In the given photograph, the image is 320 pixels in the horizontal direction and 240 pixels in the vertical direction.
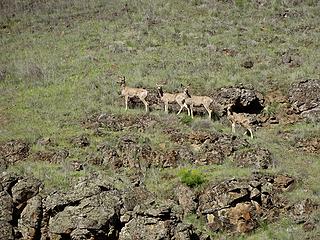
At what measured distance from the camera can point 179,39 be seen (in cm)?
3528

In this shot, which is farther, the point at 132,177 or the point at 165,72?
the point at 165,72

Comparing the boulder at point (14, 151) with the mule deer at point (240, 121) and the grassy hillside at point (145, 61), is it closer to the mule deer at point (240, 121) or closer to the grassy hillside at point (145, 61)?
the grassy hillside at point (145, 61)

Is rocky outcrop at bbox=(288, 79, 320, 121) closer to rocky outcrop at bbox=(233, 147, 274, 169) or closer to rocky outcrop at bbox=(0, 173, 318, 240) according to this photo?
rocky outcrop at bbox=(233, 147, 274, 169)

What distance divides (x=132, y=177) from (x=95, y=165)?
175 centimetres

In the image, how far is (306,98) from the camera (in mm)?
25688

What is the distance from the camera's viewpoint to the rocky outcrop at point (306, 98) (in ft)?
82.1

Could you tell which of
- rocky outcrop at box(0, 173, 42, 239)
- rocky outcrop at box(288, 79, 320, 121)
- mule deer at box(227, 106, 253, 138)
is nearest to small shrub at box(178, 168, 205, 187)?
mule deer at box(227, 106, 253, 138)

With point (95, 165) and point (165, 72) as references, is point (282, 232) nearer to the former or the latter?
point (95, 165)

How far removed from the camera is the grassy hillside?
21.3m

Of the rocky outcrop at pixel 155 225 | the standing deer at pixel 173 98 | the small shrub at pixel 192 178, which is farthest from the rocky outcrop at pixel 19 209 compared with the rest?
the standing deer at pixel 173 98

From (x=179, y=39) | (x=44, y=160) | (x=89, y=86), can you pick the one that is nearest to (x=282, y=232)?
(x=44, y=160)

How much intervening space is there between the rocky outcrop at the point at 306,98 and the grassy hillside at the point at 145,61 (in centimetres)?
65

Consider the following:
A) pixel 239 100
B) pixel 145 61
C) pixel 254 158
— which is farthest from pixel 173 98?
pixel 145 61

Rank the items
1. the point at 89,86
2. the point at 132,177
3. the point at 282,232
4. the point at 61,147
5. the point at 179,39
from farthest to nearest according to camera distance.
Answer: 1. the point at 179,39
2. the point at 89,86
3. the point at 61,147
4. the point at 132,177
5. the point at 282,232
